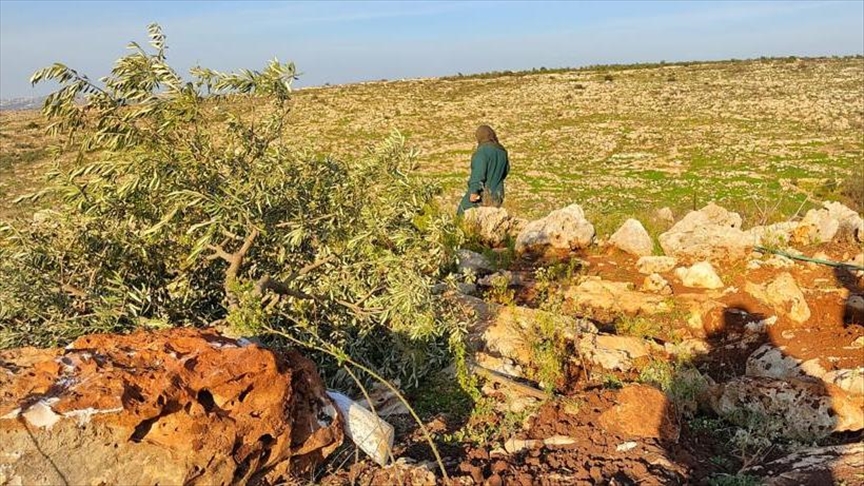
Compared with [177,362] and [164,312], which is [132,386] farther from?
[164,312]

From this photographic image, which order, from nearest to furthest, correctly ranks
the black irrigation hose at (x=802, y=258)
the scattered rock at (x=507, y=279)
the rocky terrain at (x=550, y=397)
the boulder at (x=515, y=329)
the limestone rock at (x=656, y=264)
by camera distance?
the rocky terrain at (x=550, y=397) → the boulder at (x=515, y=329) → the black irrigation hose at (x=802, y=258) → the scattered rock at (x=507, y=279) → the limestone rock at (x=656, y=264)

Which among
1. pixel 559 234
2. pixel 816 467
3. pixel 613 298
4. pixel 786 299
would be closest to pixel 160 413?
pixel 816 467

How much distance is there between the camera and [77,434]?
3.34m

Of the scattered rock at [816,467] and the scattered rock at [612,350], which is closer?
the scattered rock at [816,467]

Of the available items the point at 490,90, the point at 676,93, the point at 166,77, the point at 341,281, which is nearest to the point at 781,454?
the point at 341,281

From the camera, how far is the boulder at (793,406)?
505cm

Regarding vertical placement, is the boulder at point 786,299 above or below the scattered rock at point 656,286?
above

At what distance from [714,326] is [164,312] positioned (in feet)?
15.3

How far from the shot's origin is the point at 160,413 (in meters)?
3.51

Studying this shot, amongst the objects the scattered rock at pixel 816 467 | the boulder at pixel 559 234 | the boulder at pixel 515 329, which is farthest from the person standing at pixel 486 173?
the scattered rock at pixel 816 467

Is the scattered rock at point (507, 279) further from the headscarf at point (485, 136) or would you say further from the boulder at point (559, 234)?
the headscarf at point (485, 136)

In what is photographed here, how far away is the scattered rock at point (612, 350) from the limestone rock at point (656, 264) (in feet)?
7.72

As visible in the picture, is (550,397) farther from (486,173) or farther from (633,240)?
(486,173)

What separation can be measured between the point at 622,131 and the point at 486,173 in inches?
938
